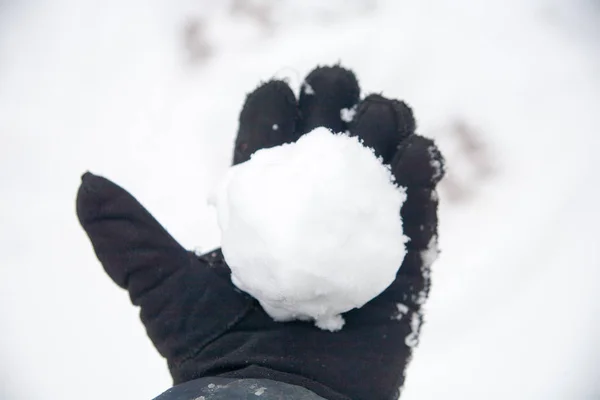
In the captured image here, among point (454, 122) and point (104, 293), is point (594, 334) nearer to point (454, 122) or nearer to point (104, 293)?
point (454, 122)

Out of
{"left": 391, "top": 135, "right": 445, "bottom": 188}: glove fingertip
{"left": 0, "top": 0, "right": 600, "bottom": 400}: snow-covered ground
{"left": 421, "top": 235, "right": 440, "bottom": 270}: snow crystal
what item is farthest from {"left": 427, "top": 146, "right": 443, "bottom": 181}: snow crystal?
{"left": 0, "top": 0, "right": 600, "bottom": 400}: snow-covered ground

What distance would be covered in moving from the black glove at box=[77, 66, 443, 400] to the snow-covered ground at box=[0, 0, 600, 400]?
18cm

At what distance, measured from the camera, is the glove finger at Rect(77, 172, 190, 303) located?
0.88m

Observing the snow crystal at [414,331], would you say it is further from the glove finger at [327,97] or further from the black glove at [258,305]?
the glove finger at [327,97]

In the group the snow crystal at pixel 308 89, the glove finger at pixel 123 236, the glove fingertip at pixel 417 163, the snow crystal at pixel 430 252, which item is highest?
the snow crystal at pixel 308 89

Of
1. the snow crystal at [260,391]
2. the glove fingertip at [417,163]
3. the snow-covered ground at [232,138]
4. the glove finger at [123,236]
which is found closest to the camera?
the snow crystal at [260,391]

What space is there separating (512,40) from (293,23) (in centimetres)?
55

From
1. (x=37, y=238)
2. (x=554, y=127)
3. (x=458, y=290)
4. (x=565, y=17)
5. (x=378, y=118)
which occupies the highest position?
(x=565, y=17)

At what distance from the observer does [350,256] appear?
863mm

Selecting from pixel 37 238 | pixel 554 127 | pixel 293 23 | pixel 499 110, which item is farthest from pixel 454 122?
pixel 37 238

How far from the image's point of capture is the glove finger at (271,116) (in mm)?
1079

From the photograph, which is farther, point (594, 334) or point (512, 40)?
point (512, 40)

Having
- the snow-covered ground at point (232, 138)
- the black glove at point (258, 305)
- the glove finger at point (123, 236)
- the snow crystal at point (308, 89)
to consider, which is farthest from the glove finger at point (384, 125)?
the glove finger at point (123, 236)

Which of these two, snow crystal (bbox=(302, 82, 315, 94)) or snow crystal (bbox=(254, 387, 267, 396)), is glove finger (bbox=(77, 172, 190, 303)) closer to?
snow crystal (bbox=(254, 387, 267, 396))
